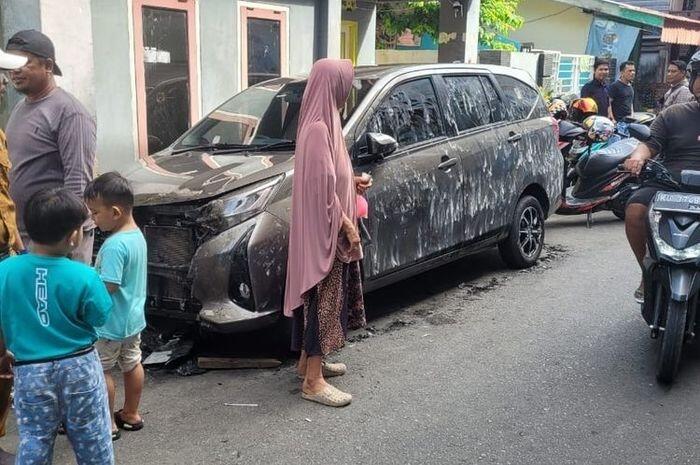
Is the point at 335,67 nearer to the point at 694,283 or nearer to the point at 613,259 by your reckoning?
the point at 694,283

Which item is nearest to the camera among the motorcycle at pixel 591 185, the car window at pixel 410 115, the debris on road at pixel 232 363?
the debris on road at pixel 232 363

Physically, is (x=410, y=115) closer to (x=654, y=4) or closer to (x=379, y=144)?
(x=379, y=144)

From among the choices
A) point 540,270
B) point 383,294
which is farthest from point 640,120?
point 383,294

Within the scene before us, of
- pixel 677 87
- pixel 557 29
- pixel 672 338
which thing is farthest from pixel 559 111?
pixel 557 29

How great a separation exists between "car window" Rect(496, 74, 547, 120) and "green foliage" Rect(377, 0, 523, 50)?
7603 mm

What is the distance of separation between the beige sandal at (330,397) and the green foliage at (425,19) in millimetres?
11177

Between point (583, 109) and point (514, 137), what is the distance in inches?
147

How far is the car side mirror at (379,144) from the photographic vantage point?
4454mm

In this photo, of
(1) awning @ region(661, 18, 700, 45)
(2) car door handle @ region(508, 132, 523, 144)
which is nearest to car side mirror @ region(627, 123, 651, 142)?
(2) car door handle @ region(508, 132, 523, 144)

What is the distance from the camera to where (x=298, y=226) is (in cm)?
368

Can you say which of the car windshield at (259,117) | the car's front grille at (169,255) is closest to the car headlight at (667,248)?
the car windshield at (259,117)

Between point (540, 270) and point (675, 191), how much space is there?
7.49 feet

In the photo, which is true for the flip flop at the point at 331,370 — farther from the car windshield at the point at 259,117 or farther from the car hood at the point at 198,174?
the car windshield at the point at 259,117

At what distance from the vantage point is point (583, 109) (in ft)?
30.4
